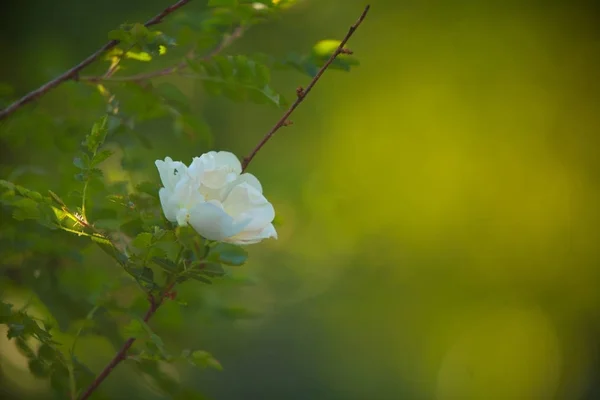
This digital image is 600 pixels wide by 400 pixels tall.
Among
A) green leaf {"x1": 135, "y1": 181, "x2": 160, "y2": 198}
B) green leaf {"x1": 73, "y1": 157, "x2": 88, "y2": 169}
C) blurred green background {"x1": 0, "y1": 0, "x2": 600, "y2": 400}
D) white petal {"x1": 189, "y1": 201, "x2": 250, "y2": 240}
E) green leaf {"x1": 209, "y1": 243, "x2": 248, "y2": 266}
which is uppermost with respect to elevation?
white petal {"x1": 189, "y1": 201, "x2": 250, "y2": 240}

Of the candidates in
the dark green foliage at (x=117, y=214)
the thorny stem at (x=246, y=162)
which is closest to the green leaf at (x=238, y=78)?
the dark green foliage at (x=117, y=214)

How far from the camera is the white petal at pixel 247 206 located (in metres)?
0.63

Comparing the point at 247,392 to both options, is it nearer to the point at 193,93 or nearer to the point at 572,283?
the point at 193,93

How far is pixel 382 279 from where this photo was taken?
245cm

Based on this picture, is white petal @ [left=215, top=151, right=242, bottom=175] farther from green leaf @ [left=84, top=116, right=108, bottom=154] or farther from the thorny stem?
green leaf @ [left=84, top=116, right=108, bottom=154]

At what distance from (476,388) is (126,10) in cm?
201

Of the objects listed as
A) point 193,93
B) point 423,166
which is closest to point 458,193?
point 423,166

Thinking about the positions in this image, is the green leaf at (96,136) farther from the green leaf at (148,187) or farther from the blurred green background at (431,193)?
the blurred green background at (431,193)

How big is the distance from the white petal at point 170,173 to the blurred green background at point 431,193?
1283 mm

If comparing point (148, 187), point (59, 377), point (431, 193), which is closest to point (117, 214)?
point (148, 187)

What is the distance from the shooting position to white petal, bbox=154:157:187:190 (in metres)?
0.62

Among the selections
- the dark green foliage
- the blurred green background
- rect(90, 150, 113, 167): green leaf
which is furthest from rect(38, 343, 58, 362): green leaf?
the blurred green background

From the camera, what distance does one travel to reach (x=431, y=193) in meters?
2.54

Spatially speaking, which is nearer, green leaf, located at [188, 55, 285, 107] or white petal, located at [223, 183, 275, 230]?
white petal, located at [223, 183, 275, 230]
